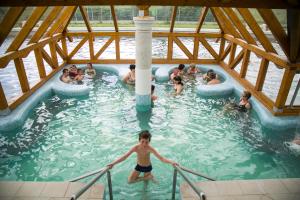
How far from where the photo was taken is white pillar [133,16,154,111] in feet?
21.9

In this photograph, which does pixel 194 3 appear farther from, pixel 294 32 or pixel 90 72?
pixel 90 72

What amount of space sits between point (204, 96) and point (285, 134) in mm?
3171

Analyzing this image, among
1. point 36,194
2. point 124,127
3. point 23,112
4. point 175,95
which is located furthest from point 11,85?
point 36,194

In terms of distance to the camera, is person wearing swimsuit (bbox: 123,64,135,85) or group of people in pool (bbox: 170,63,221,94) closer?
group of people in pool (bbox: 170,63,221,94)

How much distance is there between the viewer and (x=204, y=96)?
9.15 metres

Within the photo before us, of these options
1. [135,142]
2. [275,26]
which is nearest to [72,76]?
[135,142]

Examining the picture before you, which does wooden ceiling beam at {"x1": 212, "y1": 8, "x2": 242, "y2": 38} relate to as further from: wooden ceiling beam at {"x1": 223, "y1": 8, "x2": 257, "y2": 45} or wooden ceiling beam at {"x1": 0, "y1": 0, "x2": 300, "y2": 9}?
wooden ceiling beam at {"x1": 0, "y1": 0, "x2": 300, "y2": 9}

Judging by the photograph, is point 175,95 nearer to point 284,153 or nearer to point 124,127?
point 124,127

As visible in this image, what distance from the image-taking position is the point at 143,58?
702 centimetres

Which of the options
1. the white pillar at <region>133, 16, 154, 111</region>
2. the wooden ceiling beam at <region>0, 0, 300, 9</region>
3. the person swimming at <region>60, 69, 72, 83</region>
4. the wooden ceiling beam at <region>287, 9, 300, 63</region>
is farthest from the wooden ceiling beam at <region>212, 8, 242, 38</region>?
the person swimming at <region>60, 69, 72, 83</region>

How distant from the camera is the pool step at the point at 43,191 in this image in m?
3.69

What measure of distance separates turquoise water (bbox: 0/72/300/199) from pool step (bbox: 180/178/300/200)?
0.89 meters

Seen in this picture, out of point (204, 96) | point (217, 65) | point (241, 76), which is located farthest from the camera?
point (217, 65)

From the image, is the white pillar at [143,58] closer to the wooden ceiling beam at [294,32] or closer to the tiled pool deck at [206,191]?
the wooden ceiling beam at [294,32]
